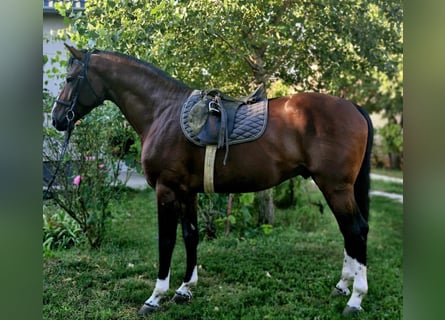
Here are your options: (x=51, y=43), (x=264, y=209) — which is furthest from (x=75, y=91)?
(x=264, y=209)

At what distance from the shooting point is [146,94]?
2.64m

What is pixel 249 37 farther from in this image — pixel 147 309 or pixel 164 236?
pixel 147 309

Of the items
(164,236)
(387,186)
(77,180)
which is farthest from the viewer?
(387,186)

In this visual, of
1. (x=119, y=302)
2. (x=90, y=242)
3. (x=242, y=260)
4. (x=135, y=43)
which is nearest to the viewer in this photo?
(x=119, y=302)

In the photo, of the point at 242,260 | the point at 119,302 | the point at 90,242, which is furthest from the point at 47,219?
the point at 242,260

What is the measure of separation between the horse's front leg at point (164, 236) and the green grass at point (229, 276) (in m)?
0.09

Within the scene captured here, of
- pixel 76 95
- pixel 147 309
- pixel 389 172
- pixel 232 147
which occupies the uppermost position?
pixel 76 95

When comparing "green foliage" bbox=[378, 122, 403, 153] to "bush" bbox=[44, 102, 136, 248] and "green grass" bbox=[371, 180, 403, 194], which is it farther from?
"bush" bbox=[44, 102, 136, 248]

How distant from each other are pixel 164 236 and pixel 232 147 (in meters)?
0.75
